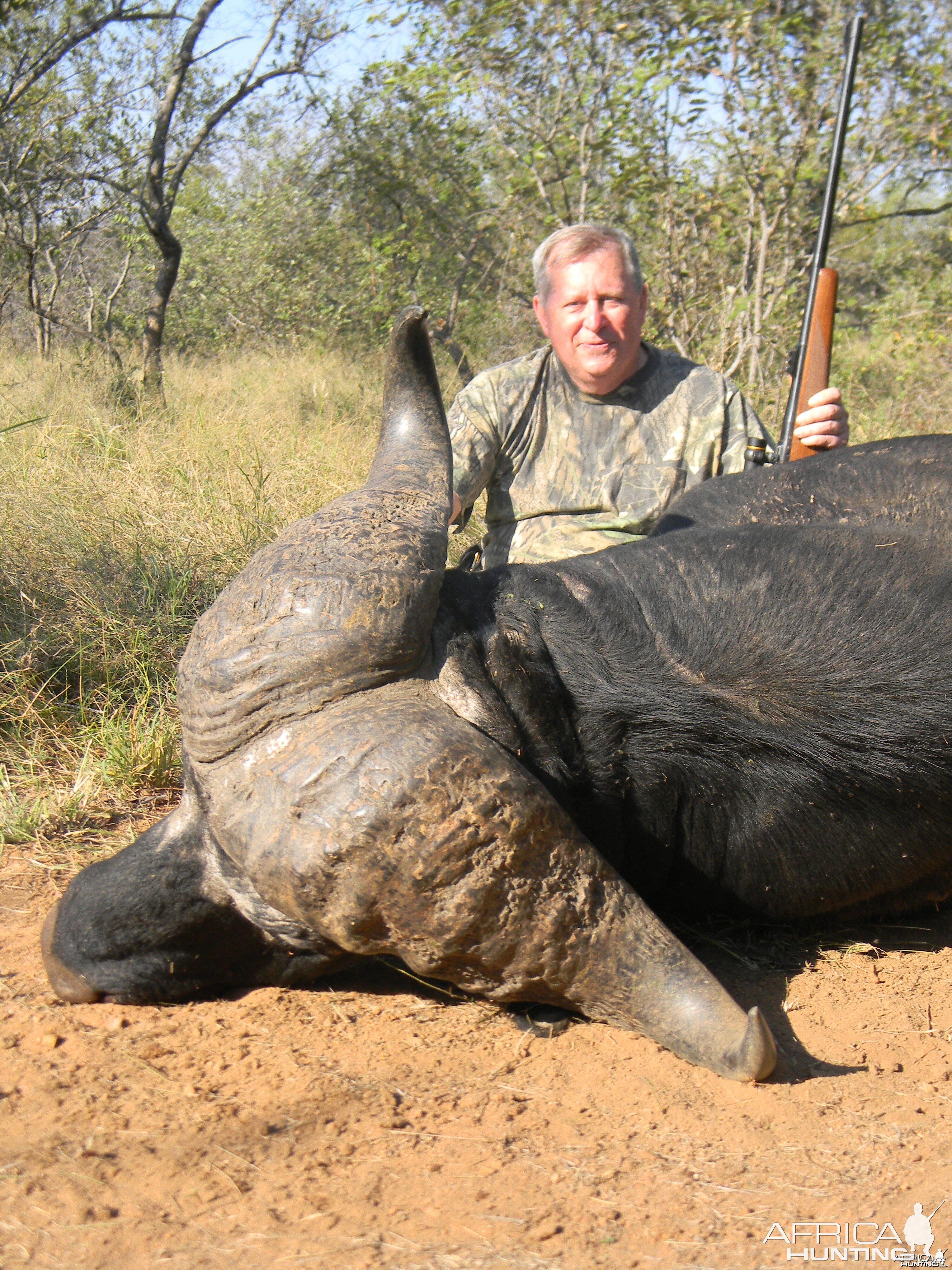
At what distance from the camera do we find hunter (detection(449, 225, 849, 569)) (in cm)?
429

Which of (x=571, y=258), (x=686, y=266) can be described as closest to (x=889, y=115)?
(x=686, y=266)

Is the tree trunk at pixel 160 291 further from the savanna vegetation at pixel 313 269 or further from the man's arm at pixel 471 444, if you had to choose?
the man's arm at pixel 471 444

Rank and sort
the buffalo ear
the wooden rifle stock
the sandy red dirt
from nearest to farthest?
the sandy red dirt, the buffalo ear, the wooden rifle stock

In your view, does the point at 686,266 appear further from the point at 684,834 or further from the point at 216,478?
the point at 684,834

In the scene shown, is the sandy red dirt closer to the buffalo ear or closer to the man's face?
the buffalo ear

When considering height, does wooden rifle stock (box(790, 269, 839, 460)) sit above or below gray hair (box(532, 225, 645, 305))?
below

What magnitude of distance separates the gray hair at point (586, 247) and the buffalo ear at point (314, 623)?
2.48 m

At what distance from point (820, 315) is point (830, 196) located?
581mm

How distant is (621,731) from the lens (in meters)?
2.32

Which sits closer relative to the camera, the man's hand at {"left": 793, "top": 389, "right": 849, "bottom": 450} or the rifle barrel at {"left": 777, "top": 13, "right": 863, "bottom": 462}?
the man's hand at {"left": 793, "top": 389, "right": 849, "bottom": 450}

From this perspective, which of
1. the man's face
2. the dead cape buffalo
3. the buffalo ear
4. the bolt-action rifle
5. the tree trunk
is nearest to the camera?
the dead cape buffalo

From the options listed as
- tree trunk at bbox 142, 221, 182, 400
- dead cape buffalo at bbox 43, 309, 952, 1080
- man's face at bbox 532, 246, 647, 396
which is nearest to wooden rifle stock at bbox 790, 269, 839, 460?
man's face at bbox 532, 246, 647, 396

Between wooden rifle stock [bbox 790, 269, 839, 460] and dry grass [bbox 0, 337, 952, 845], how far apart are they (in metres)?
1.79

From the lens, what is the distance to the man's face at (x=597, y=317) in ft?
14.0
